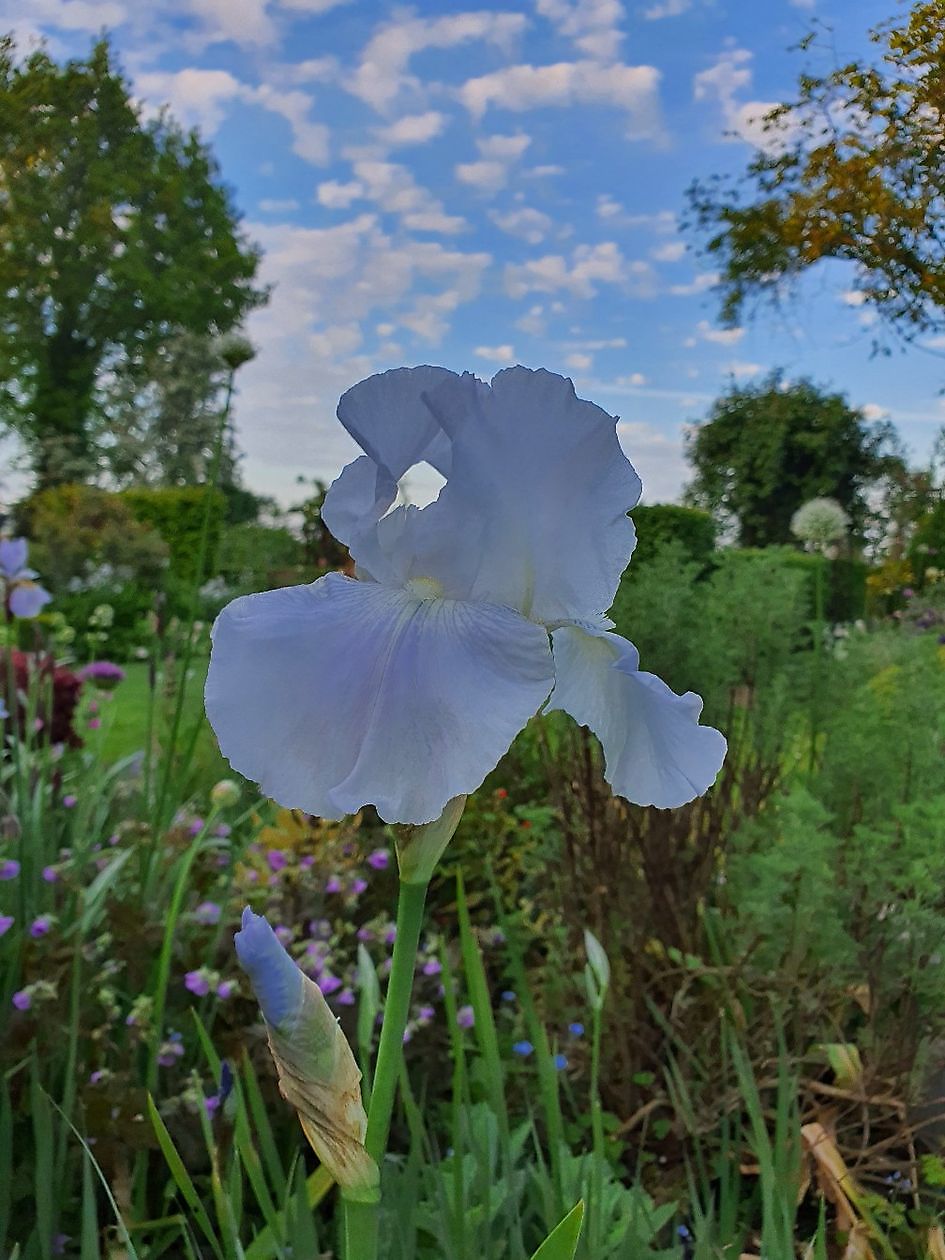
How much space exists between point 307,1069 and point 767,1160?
758mm

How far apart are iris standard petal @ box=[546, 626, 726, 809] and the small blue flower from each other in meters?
0.29

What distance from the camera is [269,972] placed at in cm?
61

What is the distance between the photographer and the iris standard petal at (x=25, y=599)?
3037mm

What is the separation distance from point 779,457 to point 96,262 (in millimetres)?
17372

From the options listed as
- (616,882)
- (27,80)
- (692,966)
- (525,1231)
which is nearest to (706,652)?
(616,882)

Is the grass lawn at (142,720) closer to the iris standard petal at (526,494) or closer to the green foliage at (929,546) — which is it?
the iris standard petal at (526,494)

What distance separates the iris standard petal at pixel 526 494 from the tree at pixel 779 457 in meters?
18.0

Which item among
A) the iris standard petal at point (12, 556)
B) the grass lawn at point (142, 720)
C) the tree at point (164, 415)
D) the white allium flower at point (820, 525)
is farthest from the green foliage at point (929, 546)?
the tree at point (164, 415)

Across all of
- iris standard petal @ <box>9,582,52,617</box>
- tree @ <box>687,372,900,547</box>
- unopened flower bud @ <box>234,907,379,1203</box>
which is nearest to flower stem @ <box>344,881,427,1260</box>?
unopened flower bud @ <box>234,907,379,1203</box>

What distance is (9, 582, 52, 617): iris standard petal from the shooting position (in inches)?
120

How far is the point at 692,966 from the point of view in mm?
1813

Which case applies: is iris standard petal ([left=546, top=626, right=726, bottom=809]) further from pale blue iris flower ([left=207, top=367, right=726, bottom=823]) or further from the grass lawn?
the grass lawn

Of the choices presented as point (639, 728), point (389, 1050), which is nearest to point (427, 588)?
point (639, 728)

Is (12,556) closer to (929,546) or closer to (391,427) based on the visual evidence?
(391,427)
